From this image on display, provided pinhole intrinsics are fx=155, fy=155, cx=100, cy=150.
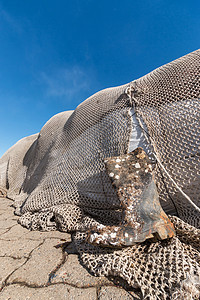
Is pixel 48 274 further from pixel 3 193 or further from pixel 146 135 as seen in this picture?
pixel 3 193

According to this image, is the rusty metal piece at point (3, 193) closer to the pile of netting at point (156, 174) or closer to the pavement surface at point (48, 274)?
the pile of netting at point (156, 174)

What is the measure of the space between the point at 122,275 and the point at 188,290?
0.88 feet

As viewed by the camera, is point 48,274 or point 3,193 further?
point 3,193

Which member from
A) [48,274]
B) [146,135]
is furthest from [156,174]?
[48,274]

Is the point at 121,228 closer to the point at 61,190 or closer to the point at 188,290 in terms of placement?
the point at 188,290

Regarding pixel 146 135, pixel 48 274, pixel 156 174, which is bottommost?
pixel 48 274

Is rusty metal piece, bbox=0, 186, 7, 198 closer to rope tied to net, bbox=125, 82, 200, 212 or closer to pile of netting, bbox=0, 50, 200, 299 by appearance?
pile of netting, bbox=0, 50, 200, 299

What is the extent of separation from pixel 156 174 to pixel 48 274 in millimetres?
861

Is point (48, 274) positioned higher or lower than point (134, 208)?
lower

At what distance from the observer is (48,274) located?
80 cm

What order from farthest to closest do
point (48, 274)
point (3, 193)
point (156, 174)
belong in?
point (3, 193), point (156, 174), point (48, 274)

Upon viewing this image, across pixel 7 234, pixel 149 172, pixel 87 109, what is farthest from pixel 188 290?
pixel 87 109

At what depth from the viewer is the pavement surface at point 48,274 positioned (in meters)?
0.68

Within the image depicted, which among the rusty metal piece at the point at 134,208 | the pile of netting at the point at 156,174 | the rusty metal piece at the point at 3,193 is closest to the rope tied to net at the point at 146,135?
the pile of netting at the point at 156,174
